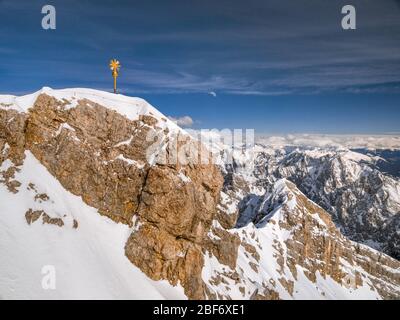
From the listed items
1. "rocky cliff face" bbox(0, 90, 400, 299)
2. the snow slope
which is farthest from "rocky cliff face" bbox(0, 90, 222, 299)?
the snow slope

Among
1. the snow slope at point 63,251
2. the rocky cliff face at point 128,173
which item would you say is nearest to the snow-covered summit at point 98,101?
the rocky cliff face at point 128,173

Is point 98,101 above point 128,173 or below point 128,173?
above

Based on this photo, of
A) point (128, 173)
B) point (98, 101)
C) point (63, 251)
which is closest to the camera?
point (63, 251)

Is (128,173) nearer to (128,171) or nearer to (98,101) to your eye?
(128,171)

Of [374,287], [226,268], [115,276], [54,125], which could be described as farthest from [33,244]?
[374,287]

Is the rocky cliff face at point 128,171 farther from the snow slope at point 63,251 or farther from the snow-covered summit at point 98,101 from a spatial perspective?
the snow slope at point 63,251

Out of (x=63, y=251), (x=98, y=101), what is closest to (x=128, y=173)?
(x=98, y=101)

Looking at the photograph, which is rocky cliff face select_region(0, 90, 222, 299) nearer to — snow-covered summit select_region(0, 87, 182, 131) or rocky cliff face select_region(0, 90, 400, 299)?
rocky cliff face select_region(0, 90, 400, 299)

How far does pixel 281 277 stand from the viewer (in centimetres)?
11388

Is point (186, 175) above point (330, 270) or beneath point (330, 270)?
above

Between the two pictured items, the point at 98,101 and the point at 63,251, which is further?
the point at 98,101

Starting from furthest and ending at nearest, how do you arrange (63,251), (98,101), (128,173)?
(98,101), (128,173), (63,251)

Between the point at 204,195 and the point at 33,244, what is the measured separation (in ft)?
84.7

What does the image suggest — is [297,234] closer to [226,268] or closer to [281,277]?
[281,277]
